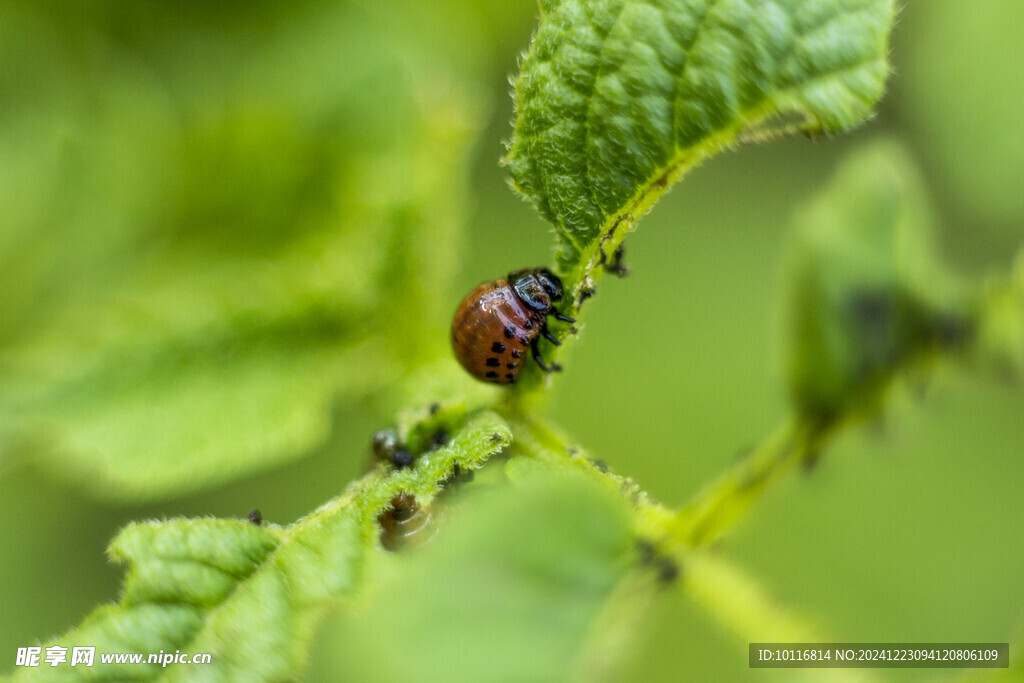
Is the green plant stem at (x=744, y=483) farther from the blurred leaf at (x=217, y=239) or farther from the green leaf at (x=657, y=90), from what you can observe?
the blurred leaf at (x=217, y=239)

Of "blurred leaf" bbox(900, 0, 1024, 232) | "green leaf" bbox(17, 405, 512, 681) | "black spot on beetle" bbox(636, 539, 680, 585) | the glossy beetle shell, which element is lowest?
"black spot on beetle" bbox(636, 539, 680, 585)

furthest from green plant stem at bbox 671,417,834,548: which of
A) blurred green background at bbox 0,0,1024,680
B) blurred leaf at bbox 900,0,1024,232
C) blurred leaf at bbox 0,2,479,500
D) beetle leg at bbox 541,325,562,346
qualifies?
blurred leaf at bbox 900,0,1024,232

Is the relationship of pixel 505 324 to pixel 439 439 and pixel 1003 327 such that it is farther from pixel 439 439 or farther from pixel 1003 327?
pixel 1003 327

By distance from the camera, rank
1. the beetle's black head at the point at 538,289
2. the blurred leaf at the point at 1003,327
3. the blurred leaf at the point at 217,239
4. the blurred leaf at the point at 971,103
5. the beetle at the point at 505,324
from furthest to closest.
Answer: the blurred leaf at the point at 971,103
the blurred leaf at the point at 217,239
the beetle's black head at the point at 538,289
the beetle at the point at 505,324
the blurred leaf at the point at 1003,327

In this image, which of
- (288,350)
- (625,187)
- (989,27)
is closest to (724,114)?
(625,187)

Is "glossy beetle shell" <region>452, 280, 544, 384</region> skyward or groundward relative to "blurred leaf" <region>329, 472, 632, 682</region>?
skyward

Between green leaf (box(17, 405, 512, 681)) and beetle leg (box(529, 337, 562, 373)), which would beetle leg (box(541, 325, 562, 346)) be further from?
green leaf (box(17, 405, 512, 681))

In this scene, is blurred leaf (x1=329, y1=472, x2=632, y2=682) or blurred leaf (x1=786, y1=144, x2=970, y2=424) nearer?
blurred leaf (x1=329, y1=472, x2=632, y2=682)

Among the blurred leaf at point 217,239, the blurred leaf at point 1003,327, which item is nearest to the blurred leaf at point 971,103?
the blurred leaf at point 1003,327
